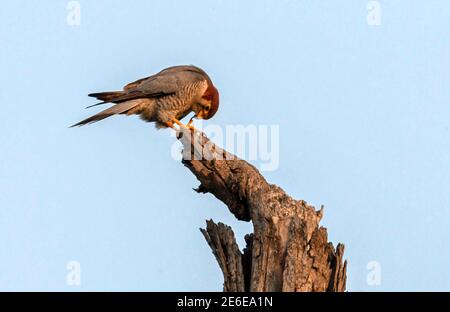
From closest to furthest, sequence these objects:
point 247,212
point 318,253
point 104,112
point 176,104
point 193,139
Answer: point 318,253
point 247,212
point 193,139
point 104,112
point 176,104

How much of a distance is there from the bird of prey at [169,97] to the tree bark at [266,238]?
8.68 feet

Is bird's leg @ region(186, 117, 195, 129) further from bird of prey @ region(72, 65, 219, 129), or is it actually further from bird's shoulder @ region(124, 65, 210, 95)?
bird's shoulder @ region(124, 65, 210, 95)

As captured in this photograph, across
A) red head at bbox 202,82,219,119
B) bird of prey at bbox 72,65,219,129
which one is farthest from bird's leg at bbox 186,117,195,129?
red head at bbox 202,82,219,119

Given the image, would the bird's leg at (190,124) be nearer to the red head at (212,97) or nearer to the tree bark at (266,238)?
the red head at (212,97)

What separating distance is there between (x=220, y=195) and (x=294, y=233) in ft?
4.52

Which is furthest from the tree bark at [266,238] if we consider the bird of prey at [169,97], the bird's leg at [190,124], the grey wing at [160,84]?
the grey wing at [160,84]

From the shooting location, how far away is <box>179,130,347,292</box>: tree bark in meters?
7.33

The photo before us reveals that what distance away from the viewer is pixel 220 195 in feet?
28.1

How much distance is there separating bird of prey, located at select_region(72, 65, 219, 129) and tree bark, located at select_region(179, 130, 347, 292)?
2645 mm

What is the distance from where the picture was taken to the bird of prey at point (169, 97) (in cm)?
1103
